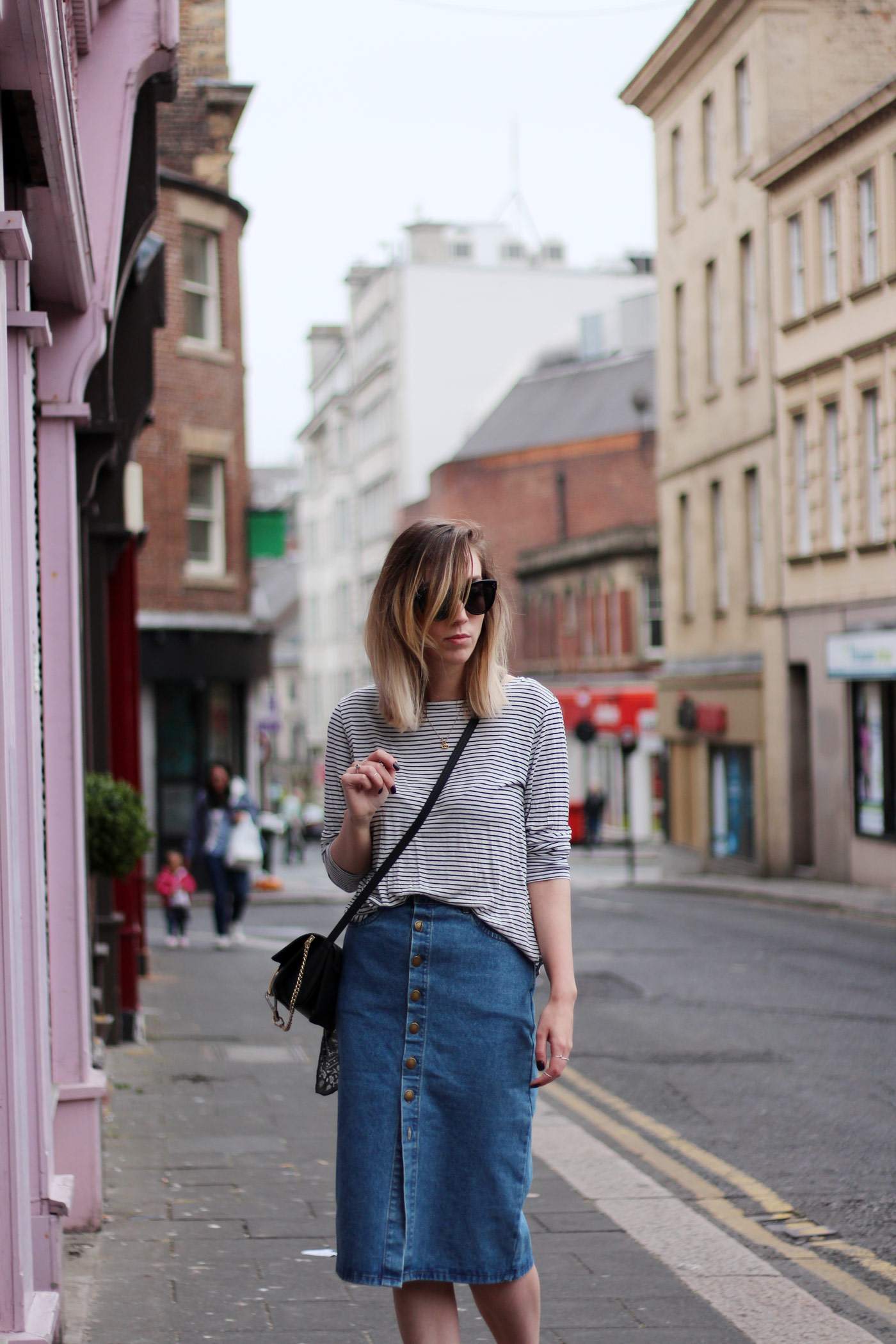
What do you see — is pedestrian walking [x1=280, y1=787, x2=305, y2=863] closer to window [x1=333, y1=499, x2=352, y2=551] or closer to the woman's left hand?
window [x1=333, y1=499, x2=352, y2=551]

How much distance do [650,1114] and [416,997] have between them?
5744 mm

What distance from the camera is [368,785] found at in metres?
3.94

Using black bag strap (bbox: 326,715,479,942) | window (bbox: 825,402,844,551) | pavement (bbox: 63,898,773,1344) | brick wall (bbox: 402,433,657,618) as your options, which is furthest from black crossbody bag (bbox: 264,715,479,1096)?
brick wall (bbox: 402,433,657,618)

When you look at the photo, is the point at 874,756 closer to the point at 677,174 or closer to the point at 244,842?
the point at 244,842

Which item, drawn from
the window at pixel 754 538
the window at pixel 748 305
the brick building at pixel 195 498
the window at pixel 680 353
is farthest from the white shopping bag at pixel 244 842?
the window at pixel 680 353

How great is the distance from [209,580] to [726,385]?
1062 centimetres

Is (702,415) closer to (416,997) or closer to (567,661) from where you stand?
(567,661)

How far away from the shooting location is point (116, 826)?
10.8 meters

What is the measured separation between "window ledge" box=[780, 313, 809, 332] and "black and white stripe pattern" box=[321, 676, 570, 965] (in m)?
28.8

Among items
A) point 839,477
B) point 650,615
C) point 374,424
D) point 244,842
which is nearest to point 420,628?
point 244,842

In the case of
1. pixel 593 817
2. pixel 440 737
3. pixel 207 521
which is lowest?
pixel 593 817

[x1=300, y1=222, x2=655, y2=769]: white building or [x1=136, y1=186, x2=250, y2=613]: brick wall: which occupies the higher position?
[x1=300, y1=222, x2=655, y2=769]: white building

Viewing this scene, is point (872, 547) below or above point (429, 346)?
below

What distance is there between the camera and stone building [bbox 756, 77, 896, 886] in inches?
1129
